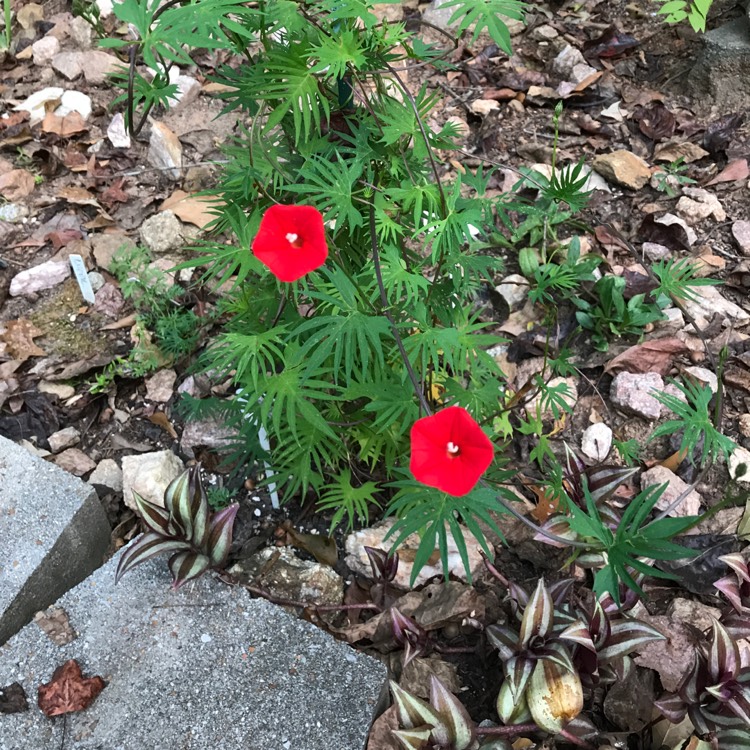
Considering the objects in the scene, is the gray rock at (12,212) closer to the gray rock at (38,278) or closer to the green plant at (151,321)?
the gray rock at (38,278)

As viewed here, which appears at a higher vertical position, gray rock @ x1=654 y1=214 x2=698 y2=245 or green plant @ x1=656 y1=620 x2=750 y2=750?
gray rock @ x1=654 y1=214 x2=698 y2=245

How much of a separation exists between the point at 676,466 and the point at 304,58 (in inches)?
63.2

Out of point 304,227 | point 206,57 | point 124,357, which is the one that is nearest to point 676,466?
point 304,227

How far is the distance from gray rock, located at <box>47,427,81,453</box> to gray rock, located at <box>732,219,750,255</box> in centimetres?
252

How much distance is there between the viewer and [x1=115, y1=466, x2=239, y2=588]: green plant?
1786 mm

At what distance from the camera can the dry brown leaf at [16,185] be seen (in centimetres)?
306

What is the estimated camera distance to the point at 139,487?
2.17 metres

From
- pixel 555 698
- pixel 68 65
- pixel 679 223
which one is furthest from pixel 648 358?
pixel 68 65

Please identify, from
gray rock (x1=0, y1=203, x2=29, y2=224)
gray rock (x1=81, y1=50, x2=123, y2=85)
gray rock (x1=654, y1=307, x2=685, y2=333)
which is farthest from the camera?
gray rock (x1=81, y1=50, x2=123, y2=85)

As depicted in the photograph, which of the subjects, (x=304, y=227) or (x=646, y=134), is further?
(x=646, y=134)

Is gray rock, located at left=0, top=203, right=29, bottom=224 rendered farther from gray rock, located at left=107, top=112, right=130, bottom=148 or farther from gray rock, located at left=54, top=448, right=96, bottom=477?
gray rock, located at left=54, top=448, right=96, bottom=477

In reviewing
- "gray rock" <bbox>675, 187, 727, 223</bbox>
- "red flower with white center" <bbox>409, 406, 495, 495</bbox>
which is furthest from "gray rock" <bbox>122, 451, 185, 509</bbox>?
"gray rock" <bbox>675, 187, 727, 223</bbox>

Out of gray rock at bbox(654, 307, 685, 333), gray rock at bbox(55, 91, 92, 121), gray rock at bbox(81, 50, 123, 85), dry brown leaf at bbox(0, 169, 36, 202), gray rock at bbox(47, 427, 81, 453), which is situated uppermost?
gray rock at bbox(81, 50, 123, 85)

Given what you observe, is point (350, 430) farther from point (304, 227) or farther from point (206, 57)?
point (206, 57)
